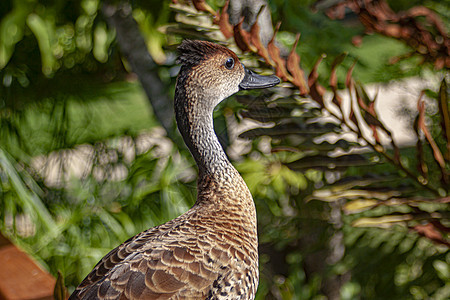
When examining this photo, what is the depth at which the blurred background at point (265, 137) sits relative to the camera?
1.09 meters

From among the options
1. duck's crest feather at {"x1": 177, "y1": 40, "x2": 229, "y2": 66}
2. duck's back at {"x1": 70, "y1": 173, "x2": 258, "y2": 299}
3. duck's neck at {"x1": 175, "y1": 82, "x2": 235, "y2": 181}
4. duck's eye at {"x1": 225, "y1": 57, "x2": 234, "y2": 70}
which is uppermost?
duck's crest feather at {"x1": 177, "y1": 40, "x2": 229, "y2": 66}

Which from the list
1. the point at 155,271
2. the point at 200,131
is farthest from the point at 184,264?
the point at 200,131

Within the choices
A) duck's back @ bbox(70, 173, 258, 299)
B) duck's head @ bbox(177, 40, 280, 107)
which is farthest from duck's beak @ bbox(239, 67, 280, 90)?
duck's back @ bbox(70, 173, 258, 299)

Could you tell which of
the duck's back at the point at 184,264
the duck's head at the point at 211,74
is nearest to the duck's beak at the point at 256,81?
the duck's head at the point at 211,74

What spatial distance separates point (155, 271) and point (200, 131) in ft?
0.81

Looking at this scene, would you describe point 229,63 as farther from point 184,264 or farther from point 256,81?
point 184,264

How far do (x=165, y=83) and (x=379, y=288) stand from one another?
789mm

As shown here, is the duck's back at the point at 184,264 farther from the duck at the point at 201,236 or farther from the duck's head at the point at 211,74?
the duck's head at the point at 211,74

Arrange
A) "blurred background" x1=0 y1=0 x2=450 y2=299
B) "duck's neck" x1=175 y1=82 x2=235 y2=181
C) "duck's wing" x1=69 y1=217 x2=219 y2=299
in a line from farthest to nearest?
"blurred background" x1=0 y1=0 x2=450 y2=299 → "duck's neck" x1=175 y1=82 x2=235 y2=181 → "duck's wing" x1=69 y1=217 x2=219 y2=299

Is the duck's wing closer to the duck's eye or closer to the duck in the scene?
the duck

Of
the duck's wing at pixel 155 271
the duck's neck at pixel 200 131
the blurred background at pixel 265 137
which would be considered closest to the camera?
the duck's wing at pixel 155 271

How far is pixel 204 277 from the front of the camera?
0.83 metres

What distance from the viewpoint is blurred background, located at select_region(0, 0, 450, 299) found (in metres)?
1.09

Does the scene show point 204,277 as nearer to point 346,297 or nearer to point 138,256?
point 138,256
